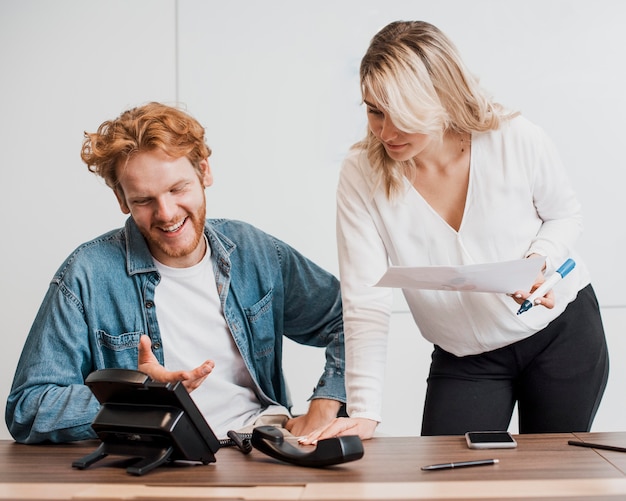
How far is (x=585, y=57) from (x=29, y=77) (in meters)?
2.24

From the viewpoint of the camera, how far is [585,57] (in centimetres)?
306

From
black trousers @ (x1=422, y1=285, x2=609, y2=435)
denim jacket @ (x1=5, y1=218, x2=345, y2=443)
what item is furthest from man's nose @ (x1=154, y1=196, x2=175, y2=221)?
black trousers @ (x1=422, y1=285, x2=609, y2=435)

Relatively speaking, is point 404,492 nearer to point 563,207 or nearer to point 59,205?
point 563,207

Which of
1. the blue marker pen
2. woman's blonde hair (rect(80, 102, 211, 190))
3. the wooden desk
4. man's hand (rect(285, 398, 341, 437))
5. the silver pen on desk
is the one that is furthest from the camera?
woman's blonde hair (rect(80, 102, 211, 190))

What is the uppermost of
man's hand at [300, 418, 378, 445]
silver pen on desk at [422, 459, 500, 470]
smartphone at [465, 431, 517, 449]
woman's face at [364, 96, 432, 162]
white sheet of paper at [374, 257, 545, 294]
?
woman's face at [364, 96, 432, 162]

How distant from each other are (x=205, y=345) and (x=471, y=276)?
0.70m

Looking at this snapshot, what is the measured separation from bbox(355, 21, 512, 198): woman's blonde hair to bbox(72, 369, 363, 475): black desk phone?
0.69 m

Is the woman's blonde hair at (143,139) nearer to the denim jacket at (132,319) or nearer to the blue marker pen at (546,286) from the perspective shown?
the denim jacket at (132,319)

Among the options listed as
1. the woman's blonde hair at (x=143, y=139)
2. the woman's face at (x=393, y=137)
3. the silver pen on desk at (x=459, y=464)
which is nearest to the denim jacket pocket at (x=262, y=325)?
the woman's blonde hair at (x=143, y=139)

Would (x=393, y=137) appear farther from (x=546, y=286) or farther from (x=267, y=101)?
(x=267, y=101)

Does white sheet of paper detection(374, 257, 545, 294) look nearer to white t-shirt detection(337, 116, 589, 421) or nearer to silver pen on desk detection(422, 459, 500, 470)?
white t-shirt detection(337, 116, 589, 421)

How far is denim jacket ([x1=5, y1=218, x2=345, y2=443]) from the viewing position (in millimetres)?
1526

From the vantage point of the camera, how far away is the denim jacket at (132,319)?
1.53m

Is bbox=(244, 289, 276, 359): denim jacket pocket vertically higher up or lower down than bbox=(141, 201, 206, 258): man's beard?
lower down
